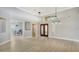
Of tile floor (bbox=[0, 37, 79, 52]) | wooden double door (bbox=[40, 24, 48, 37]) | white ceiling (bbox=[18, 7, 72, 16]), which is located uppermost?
white ceiling (bbox=[18, 7, 72, 16])

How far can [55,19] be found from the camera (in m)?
2.87

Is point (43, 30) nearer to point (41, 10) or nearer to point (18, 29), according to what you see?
point (41, 10)

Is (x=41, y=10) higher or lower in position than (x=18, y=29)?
higher

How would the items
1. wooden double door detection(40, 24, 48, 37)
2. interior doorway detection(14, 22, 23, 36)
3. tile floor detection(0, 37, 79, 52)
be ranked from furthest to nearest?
wooden double door detection(40, 24, 48, 37), interior doorway detection(14, 22, 23, 36), tile floor detection(0, 37, 79, 52)

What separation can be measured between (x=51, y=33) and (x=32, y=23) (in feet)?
2.36

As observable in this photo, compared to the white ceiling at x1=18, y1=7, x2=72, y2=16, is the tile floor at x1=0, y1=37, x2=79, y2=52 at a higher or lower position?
lower

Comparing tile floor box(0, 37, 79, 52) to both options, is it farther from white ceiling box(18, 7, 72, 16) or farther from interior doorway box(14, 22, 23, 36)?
white ceiling box(18, 7, 72, 16)

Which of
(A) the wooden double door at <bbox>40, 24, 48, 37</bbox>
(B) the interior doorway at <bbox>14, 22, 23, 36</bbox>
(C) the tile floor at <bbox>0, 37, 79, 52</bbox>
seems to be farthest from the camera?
(A) the wooden double door at <bbox>40, 24, 48, 37</bbox>

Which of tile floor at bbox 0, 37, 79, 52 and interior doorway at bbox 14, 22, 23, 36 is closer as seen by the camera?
tile floor at bbox 0, 37, 79, 52

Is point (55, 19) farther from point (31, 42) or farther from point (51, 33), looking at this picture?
point (31, 42)

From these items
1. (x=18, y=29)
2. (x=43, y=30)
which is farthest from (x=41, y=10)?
(x=18, y=29)

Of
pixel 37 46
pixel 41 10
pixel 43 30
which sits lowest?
pixel 37 46

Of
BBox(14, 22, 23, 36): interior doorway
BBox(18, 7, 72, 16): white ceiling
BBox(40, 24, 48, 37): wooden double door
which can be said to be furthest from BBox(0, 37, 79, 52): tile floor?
BBox(18, 7, 72, 16): white ceiling
